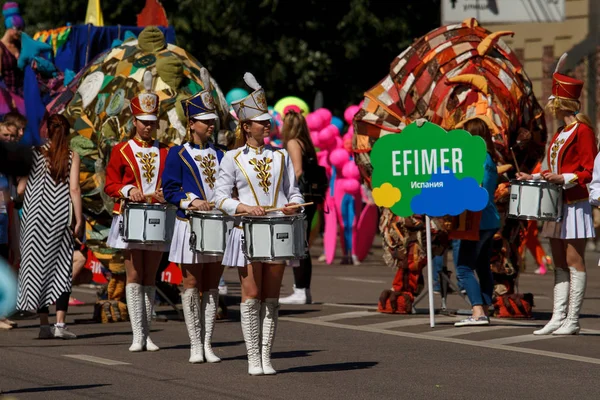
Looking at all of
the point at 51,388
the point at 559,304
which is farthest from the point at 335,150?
the point at 51,388

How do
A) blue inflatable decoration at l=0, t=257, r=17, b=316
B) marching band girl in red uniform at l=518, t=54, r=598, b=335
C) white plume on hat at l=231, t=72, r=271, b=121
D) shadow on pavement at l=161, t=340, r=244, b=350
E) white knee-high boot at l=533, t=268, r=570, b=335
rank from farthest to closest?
white knee-high boot at l=533, t=268, r=570, b=335, marching band girl in red uniform at l=518, t=54, r=598, b=335, shadow on pavement at l=161, t=340, r=244, b=350, white plume on hat at l=231, t=72, r=271, b=121, blue inflatable decoration at l=0, t=257, r=17, b=316

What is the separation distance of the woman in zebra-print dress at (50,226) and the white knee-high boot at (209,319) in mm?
2100

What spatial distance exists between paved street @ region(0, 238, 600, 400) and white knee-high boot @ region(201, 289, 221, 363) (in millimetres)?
140

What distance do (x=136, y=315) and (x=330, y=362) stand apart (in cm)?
161

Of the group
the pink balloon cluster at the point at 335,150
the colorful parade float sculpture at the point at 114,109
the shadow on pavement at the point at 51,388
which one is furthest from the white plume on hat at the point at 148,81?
the pink balloon cluster at the point at 335,150

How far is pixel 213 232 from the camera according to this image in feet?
34.1

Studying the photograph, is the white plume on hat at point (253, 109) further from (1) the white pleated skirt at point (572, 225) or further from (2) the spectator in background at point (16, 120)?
(2) the spectator in background at point (16, 120)

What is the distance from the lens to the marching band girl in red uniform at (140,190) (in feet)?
38.2

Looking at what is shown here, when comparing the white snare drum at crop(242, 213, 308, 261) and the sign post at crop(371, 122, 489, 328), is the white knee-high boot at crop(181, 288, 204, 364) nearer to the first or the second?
the white snare drum at crop(242, 213, 308, 261)

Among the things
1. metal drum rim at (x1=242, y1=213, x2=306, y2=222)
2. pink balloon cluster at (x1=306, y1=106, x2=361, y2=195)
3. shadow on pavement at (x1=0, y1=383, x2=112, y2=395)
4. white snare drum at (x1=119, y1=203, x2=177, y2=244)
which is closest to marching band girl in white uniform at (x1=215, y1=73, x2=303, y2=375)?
metal drum rim at (x1=242, y1=213, x2=306, y2=222)

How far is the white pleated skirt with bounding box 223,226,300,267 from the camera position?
33.5ft

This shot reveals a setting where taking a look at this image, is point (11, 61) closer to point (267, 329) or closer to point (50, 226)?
point (50, 226)

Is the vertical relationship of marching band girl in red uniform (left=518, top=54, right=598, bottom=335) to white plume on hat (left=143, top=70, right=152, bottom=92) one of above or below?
below

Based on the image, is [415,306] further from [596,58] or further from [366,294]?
[596,58]
